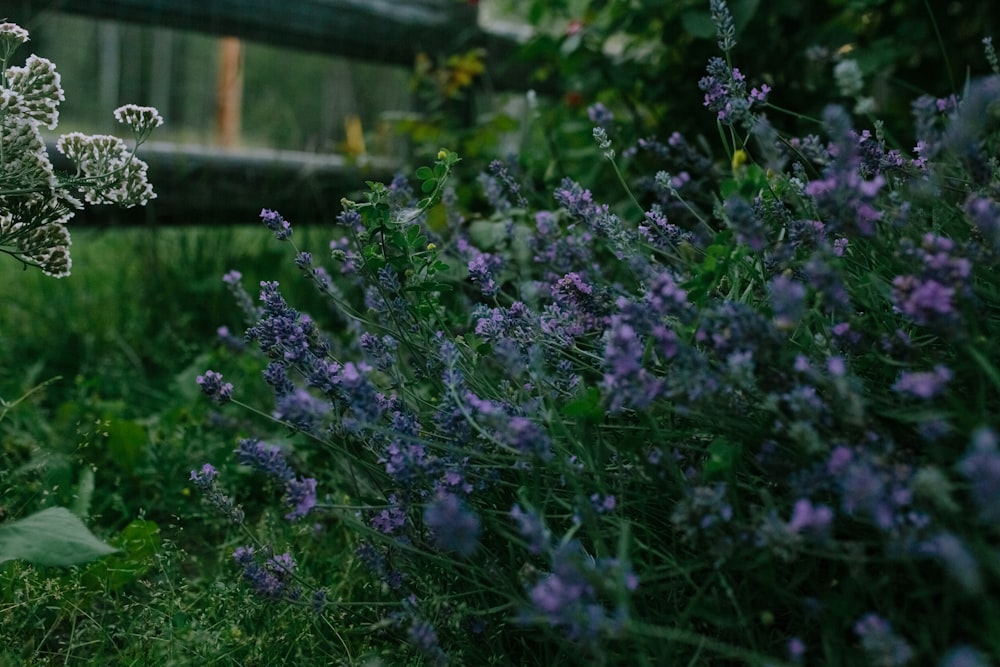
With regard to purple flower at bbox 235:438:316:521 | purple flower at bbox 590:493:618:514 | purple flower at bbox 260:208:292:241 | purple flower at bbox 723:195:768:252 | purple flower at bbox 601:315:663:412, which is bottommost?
purple flower at bbox 235:438:316:521

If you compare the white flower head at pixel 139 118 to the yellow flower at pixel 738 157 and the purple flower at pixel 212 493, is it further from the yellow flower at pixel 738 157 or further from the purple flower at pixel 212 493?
Result: the yellow flower at pixel 738 157

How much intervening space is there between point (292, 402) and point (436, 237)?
2.85 ft

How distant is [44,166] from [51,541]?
24.6 inches

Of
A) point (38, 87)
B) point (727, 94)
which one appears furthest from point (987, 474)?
point (38, 87)

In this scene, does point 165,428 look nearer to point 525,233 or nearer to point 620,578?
point 525,233

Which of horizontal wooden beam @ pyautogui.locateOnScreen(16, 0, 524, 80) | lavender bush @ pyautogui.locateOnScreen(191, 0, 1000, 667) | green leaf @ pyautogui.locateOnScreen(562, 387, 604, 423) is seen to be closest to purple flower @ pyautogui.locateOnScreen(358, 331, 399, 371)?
lavender bush @ pyautogui.locateOnScreen(191, 0, 1000, 667)

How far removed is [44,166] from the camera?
1.49m

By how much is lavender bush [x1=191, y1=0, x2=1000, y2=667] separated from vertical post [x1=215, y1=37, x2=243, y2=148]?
2.21 metres

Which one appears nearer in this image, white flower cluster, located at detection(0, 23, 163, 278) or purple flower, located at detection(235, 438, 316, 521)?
purple flower, located at detection(235, 438, 316, 521)

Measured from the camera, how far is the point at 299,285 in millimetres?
3102

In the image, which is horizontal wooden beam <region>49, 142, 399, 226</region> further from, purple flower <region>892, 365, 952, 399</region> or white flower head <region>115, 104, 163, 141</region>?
purple flower <region>892, 365, 952, 399</region>

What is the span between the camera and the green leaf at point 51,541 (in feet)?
3.95

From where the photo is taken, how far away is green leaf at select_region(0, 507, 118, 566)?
1.20 metres

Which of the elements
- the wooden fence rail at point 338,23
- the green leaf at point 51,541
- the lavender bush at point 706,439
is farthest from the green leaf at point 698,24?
the green leaf at point 51,541
